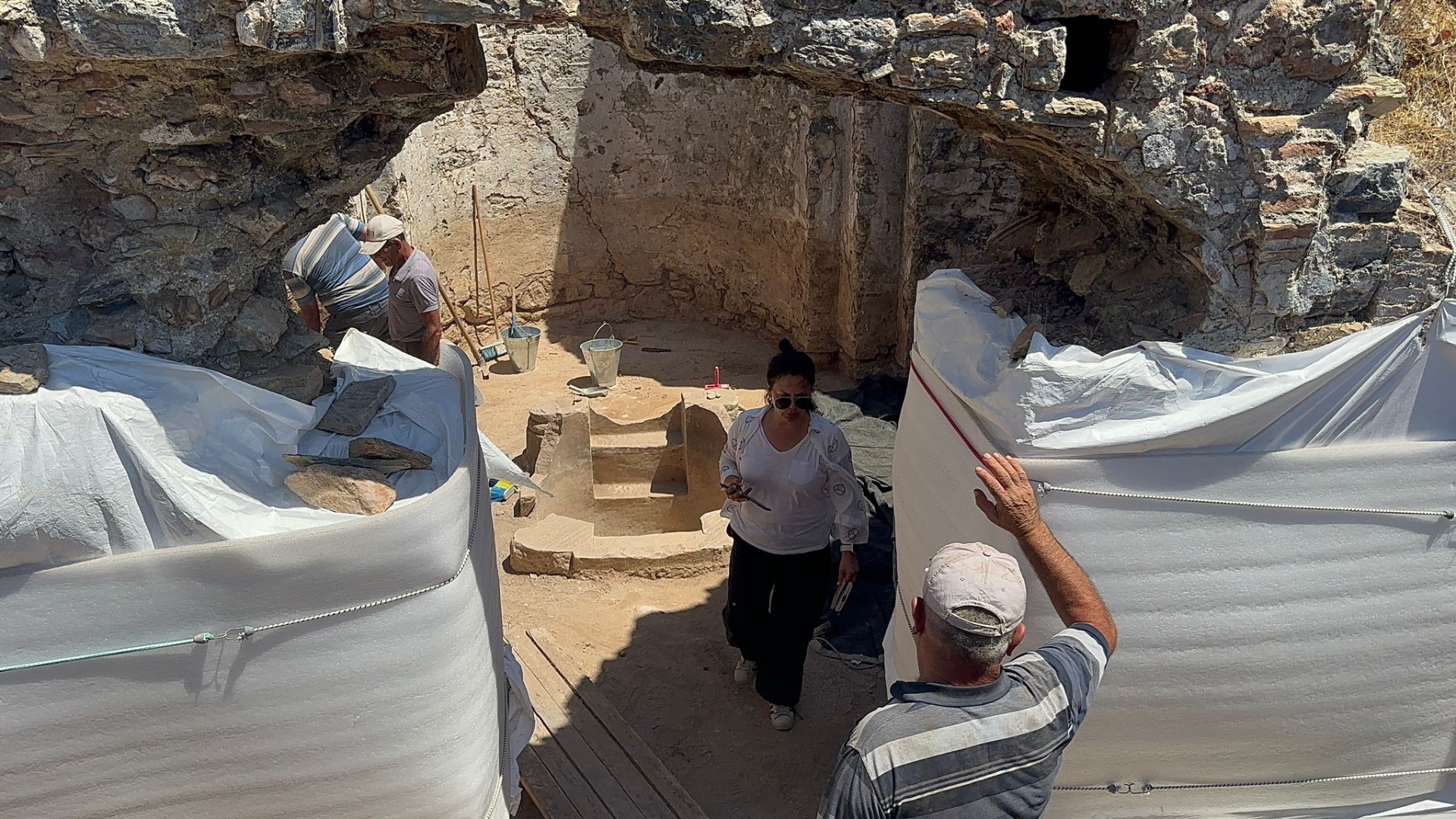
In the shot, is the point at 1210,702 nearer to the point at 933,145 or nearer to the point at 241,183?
the point at 241,183

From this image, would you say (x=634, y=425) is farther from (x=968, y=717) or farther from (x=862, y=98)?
(x=968, y=717)

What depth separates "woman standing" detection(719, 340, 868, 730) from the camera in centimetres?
349

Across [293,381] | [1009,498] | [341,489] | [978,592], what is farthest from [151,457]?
[1009,498]

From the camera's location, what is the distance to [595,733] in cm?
366

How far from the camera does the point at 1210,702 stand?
277 centimetres

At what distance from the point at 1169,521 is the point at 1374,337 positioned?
70 cm

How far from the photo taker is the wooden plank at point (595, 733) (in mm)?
3359

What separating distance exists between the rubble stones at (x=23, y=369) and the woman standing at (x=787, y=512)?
6.57 feet

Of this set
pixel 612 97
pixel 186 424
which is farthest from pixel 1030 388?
pixel 612 97

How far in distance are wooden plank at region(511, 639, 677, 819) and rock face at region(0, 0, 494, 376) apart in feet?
5.42

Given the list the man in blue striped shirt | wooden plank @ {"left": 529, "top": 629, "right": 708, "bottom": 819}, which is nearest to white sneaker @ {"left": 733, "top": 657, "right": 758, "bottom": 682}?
wooden plank @ {"left": 529, "top": 629, "right": 708, "bottom": 819}

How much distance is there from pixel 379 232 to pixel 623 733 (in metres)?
2.93

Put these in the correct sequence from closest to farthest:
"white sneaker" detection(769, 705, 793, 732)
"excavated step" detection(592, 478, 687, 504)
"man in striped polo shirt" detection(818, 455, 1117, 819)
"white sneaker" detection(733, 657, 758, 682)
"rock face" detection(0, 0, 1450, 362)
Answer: "man in striped polo shirt" detection(818, 455, 1117, 819) → "rock face" detection(0, 0, 1450, 362) → "white sneaker" detection(769, 705, 793, 732) → "white sneaker" detection(733, 657, 758, 682) → "excavated step" detection(592, 478, 687, 504)

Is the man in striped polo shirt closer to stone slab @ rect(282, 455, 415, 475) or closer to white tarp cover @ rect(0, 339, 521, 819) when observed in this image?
white tarp cover @ rect(0, 339, 521, 819)
